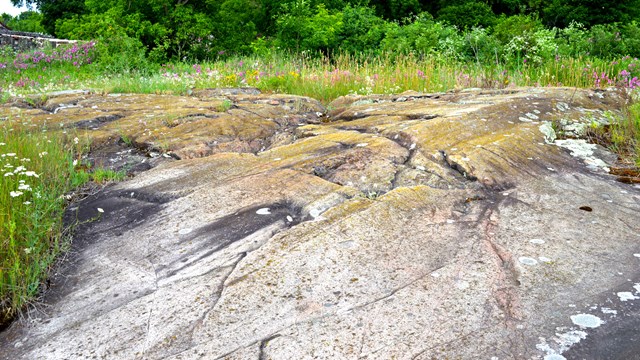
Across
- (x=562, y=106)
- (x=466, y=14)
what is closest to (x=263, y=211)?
(x=562, y=106)

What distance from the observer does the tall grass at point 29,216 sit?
7.71 ft

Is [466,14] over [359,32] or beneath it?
over

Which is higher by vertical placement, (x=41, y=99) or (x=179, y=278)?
(x=41, y=99)

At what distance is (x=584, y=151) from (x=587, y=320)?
7.77 ft

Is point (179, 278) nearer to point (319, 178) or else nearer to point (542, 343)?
point (319, 178)

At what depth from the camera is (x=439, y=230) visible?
107 inches

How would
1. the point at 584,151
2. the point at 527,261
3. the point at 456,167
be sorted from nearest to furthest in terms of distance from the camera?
the point at 527,261 < the point at 456,167 < the point at 584,151

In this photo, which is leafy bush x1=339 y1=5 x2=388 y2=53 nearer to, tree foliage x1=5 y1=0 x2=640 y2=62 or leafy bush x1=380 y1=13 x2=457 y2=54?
tree foliage x1=5 y1=0 x2=640 y2=62

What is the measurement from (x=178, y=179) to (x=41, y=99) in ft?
14.6

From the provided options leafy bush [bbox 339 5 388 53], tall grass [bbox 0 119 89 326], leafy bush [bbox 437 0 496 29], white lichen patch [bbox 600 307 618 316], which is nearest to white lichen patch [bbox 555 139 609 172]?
white lichen patch [bbox 600 307 618 316]

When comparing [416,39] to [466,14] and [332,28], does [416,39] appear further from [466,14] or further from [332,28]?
[466,14]

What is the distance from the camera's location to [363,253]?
250 cm

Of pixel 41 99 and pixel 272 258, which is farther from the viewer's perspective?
pixel 41 99

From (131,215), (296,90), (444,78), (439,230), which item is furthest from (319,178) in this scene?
(444,78)
